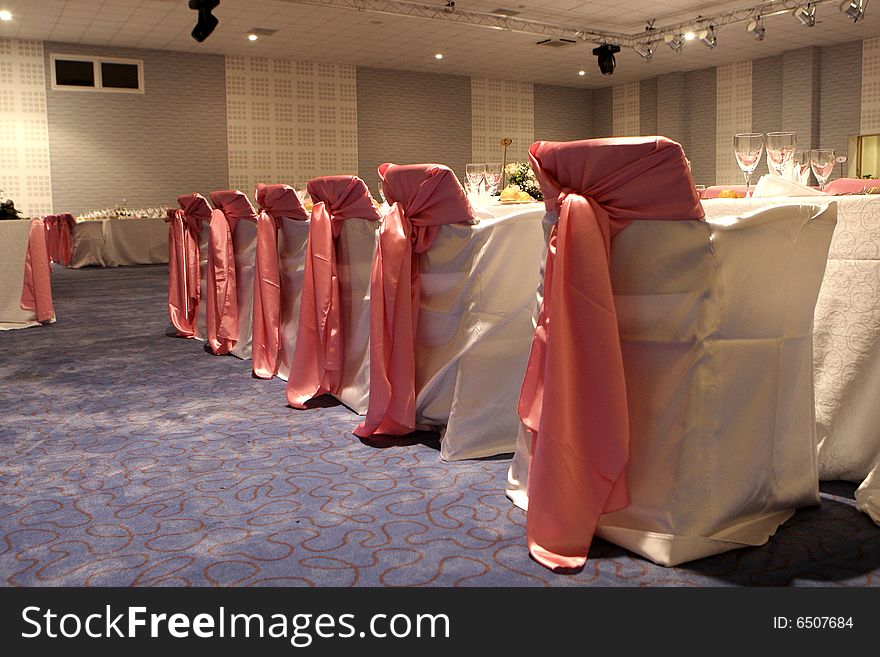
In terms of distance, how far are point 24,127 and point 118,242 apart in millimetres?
2863

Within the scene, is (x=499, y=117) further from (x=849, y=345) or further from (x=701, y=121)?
(x=849, y=345)

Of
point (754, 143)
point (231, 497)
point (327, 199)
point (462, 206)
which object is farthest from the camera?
point (327, 199)

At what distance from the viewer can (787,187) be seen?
2.21m

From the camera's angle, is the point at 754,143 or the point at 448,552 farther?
the point at 754,143

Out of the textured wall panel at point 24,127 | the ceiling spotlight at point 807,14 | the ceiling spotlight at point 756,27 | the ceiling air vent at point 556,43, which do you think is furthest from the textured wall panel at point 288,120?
the ceiling spotlight at point 807,14

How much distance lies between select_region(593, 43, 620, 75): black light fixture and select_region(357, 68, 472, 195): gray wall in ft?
10.3

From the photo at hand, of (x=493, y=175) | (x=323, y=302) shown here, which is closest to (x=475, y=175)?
(x=493, y=175)

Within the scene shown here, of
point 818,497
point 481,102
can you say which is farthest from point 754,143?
point 481,102

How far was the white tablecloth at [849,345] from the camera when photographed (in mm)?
2002

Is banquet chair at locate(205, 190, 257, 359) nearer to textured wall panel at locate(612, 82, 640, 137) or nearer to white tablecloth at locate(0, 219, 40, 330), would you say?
white tablecloth at locate(0, 219, 40, 330)

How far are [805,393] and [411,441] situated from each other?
4.09 ft

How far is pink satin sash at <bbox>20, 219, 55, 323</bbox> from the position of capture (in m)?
5.59

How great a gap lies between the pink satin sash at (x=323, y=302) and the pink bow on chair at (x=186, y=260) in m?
1.78
